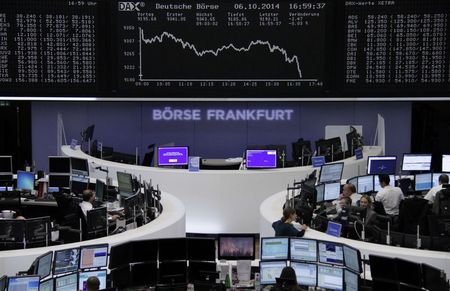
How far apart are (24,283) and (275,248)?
2379mm

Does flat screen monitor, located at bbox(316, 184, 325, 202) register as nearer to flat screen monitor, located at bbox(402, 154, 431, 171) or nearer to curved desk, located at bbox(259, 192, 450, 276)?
curved desk, located at bbox(259, 192, 450, 276)

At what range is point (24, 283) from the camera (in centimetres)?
660

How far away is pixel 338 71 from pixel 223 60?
1.80 m

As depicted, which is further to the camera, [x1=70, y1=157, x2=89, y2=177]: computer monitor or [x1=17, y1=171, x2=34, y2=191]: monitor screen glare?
[x1=17, y1=171, x2=34, y2=191]: monitor screen glare

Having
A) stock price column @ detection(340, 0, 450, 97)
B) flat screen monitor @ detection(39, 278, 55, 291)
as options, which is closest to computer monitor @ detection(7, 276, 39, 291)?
Result: flat screen monitor @ detection(39, 278, 55, 291)

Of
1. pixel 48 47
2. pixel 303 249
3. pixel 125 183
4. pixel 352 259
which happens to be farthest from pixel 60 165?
pixel 352 259

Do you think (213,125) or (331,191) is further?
(213,125)

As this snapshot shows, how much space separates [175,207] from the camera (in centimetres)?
1002

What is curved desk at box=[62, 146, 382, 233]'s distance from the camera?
1209 cm

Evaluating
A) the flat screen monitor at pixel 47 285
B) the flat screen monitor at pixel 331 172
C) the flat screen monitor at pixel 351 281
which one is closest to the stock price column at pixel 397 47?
the flat screen monitor at pixel 331 172

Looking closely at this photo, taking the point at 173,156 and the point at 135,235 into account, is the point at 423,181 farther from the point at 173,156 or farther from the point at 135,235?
the point at 135,235

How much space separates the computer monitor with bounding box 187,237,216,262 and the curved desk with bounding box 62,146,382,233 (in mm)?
4187

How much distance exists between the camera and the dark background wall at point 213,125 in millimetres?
15156

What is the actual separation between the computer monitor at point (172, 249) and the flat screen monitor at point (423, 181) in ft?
17.2
